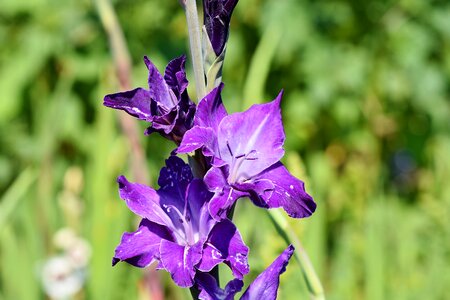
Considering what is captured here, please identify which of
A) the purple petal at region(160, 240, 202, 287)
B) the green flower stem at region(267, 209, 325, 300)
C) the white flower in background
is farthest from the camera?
the white flower in background

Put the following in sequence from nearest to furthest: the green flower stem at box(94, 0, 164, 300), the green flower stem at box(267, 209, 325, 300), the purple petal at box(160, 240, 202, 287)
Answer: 1. the purple petal at box(160, 240, 202, 287)
2. the green flower stem at box(267, 209, 325, 300)
3. the green flower stem at box(94, 0, 164, 300)

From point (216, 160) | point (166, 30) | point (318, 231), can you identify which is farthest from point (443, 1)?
point (216, 160)

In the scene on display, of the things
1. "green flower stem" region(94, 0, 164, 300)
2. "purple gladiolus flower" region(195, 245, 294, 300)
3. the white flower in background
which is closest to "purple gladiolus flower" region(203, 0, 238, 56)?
"purple gladiolus flower" region(195, 245, 294, 300)

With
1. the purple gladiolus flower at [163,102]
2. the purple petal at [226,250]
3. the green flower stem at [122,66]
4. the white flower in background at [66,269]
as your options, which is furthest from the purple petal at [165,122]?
the white flower in background at [66,269]

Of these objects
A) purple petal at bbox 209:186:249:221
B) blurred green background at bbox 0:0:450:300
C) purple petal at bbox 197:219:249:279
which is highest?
purple petal at bbox 209:186:249:221

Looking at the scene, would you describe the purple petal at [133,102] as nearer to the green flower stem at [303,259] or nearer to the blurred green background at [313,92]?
the green flower stem at [303,259]

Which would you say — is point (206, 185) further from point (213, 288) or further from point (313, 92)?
point (313, 92)

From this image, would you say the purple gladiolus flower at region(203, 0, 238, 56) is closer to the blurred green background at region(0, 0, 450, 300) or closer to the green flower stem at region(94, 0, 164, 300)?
the green flower stem at region(94, 0, 164, 300)

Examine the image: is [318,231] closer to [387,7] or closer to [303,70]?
[303,70]
